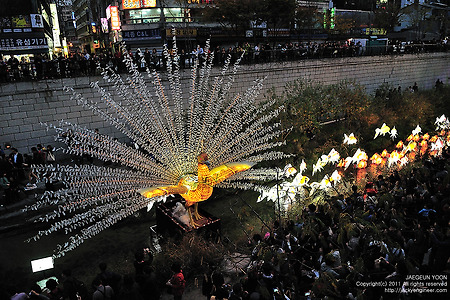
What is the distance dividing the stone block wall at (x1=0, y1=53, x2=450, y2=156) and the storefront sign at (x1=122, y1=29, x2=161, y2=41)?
40.8ft

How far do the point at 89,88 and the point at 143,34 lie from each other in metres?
14.7

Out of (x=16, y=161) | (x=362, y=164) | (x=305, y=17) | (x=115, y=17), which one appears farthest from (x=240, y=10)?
(x=16, y=161)

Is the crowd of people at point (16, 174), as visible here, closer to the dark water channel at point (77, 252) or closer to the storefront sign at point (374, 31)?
the dark water channel at point (77, 252)

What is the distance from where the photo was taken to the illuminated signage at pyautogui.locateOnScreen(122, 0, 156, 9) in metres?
26.3

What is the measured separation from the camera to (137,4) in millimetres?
26438

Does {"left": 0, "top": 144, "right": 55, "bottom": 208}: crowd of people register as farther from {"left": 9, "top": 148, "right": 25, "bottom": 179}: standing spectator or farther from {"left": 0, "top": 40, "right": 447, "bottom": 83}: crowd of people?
{"left": 0, "top": 40, "right": 447, "bottom": 83}: crowd of people

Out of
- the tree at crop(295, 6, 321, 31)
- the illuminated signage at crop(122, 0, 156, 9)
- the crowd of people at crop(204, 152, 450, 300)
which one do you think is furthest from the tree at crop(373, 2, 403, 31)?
the crowd of people at crop(204, 152, 450, 300)

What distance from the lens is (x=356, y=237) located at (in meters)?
6.18

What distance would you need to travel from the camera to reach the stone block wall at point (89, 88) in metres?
12.5

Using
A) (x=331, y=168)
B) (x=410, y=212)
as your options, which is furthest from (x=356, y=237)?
(x=331, y=168)

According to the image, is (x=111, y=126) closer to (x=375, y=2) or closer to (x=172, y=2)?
(x=172, y=2)

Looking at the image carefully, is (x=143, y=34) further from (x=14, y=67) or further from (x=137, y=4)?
(x=14, y=67)

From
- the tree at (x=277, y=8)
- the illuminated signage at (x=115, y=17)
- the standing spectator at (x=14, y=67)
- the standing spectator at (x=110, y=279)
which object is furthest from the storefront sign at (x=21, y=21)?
the standing spectator at (x=110, y=279)

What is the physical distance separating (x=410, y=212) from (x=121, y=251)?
6959mm
